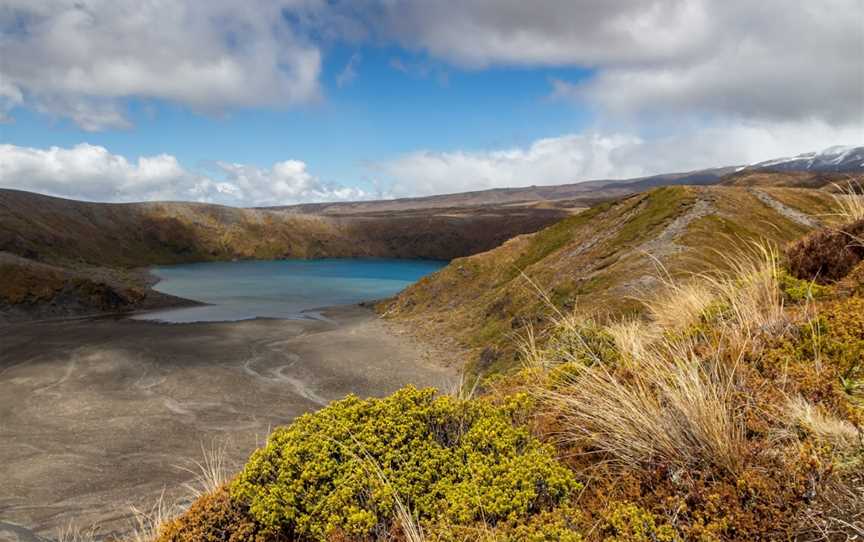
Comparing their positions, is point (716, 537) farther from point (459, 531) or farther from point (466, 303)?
point (466, 303)

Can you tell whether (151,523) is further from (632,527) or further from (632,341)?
(632,341)

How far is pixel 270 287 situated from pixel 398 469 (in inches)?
2410

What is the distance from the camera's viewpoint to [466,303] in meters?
34.2

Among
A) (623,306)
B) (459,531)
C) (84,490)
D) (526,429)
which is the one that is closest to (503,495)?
(459,531)

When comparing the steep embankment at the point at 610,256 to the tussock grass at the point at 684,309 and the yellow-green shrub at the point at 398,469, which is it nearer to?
the tussock grass at the point at 684,309

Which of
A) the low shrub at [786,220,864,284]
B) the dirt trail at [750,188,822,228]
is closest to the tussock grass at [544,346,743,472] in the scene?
the low shrub at [786,220,864,284]

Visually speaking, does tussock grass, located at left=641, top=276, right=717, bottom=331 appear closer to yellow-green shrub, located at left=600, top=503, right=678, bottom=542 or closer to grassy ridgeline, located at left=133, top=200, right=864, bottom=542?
grassy ridgeline, located at left=133, top=200, right=864, bottom=542

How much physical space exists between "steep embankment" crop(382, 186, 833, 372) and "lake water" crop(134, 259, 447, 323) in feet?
52.7

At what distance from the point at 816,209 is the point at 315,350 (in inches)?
1089

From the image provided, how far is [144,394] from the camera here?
64.9ft

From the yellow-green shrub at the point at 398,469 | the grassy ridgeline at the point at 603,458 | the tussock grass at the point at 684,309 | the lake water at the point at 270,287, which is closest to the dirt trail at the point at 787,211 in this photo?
the tussock grass at the point at 684,309

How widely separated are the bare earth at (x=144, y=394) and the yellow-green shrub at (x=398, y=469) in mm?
3865

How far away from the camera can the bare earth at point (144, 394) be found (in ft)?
40.0

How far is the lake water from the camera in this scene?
143ft
